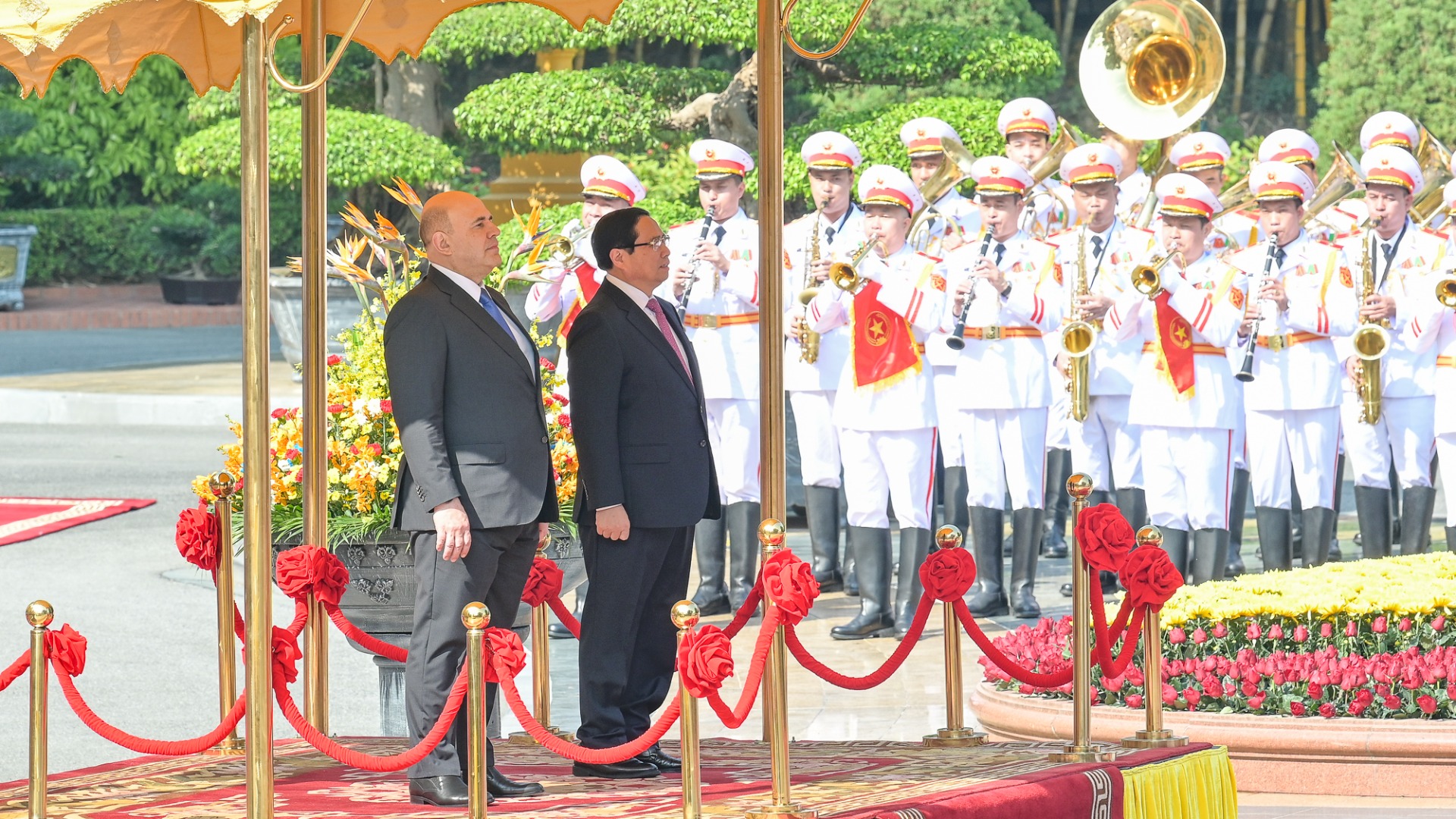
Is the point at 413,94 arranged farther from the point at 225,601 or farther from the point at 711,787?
the point at 711,787

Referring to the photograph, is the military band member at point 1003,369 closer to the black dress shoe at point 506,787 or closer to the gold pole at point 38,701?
the black dress shoe at point 506,787

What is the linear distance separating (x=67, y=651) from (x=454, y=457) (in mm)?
958

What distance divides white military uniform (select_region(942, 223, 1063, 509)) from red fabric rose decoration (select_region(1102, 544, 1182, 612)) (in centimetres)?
380

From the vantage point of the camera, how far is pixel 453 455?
5508 millimetres

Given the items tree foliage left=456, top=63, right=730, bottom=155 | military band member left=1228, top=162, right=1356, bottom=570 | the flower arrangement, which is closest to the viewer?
the flower arrangement

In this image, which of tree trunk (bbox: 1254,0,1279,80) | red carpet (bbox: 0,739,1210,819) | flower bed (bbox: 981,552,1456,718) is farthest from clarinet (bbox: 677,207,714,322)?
tree trunk (bbox: 1254,0,1279,80)

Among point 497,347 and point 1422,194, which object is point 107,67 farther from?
point 1422,194

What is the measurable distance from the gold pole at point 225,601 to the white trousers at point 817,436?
13.2ft

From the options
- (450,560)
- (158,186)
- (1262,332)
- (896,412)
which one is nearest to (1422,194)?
(1262,332)

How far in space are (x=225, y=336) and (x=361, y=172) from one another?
827 centimetres

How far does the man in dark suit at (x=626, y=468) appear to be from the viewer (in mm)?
5891

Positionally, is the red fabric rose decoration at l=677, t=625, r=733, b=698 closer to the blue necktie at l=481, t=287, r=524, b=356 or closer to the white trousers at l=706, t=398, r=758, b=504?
the blue necktie at l=481, t=287, r=524, b=356

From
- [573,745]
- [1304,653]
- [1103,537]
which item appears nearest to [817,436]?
[1304,653]

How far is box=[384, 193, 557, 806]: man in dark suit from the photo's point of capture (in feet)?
17.8
